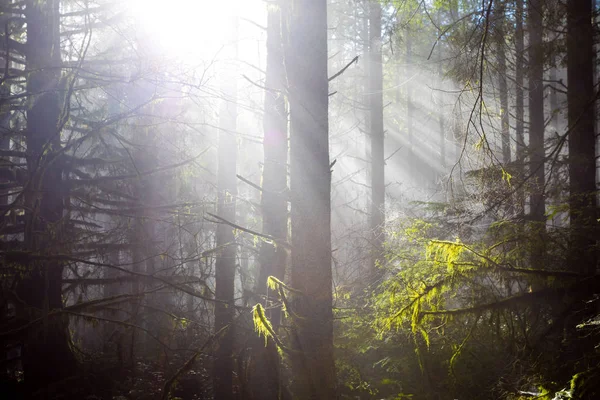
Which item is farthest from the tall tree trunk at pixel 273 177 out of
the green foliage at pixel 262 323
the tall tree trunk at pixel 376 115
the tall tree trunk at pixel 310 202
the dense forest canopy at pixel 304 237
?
Answer: the tall tree trunk at pixel 376 115

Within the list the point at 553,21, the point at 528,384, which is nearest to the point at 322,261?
the point at 528,384

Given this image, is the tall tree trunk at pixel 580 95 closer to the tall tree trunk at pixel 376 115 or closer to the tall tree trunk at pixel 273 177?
the tall tree trunk at pixel 273 177

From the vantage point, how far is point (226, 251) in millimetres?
8820

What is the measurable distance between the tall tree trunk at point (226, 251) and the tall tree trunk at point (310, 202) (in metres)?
3.95

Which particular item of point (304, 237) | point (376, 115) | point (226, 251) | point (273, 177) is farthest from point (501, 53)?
point (376, 115)

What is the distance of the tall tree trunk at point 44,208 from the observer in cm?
503

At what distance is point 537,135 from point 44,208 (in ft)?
36.2

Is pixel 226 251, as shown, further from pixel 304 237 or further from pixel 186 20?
pixel 304 237

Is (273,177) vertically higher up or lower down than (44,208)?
higher up

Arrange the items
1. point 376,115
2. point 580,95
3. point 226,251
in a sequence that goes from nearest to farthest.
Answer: point 580,95
point 226,251
point 376,115

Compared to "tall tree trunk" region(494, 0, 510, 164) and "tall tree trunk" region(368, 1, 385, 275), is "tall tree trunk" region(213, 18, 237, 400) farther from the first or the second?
"tall tree trunk" region(368, 1, 385, 275)

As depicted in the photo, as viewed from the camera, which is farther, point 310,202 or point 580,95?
point 580,95

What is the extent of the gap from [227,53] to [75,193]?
4.95 meters

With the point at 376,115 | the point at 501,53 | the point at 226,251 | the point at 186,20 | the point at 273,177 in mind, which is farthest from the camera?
the point at 376,115
